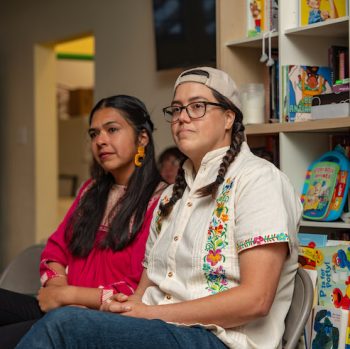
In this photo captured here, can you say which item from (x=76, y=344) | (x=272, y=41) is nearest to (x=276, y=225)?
(x=76, y=344)

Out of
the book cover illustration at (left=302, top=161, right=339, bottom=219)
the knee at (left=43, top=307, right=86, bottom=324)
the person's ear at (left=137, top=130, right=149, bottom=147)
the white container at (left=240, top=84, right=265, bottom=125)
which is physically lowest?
the knee at (left=43, top=307, right=86, bottom=324)

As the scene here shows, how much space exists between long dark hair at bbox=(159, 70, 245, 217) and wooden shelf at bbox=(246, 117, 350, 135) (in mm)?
417

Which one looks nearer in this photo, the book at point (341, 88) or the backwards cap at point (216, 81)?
the backwards cap at point (216, 81)

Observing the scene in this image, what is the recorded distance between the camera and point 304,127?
222 centimetres

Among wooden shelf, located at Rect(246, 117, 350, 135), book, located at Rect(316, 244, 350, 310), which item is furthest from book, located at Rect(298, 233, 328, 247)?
wooden shelf, located at Rect(246, 117, 350, 135)

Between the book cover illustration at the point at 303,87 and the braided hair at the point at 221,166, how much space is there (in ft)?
1.89

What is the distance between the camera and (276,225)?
1556 millimetres

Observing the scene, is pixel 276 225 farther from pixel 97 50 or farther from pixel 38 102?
pixel 38 102

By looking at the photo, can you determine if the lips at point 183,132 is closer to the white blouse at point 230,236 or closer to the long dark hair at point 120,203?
the white blouse at point 230,236

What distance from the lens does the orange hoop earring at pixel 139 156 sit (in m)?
2.29

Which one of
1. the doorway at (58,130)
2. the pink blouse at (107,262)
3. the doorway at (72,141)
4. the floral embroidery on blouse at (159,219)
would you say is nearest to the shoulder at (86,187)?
the pink blouse at (107,262)

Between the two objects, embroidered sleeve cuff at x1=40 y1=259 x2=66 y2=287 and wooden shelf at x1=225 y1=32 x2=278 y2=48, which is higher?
wooden shelf at x1=225 y1=32 x2=278 y2=48

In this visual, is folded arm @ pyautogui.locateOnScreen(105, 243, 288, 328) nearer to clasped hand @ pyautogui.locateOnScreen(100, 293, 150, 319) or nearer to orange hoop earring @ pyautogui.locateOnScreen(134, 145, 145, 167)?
clasped hand @ pyautogui.locateOnScreen(100, 293, 150, 319)

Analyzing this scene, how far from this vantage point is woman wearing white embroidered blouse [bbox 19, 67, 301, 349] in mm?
1486
